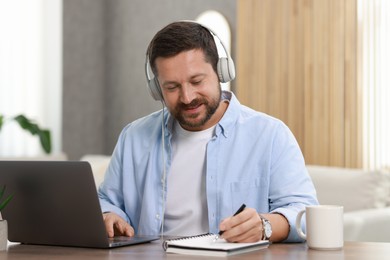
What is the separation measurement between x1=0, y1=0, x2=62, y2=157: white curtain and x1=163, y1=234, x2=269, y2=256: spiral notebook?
13.8 ft

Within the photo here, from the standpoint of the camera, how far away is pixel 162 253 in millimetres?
1712

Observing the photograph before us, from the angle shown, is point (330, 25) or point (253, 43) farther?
point (253, 43)

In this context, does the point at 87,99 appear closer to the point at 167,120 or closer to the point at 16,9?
the point at 16,9

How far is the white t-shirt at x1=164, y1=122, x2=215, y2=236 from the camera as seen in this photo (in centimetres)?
221

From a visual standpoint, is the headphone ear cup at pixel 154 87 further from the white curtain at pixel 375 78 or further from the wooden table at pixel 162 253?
the white curtain at pixel 375 78

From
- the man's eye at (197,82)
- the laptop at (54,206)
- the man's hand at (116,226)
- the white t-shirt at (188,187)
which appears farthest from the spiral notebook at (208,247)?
the man's eye at (197,82)

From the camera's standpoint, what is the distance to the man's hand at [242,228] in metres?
1.75

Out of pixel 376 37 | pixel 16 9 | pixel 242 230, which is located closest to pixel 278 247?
pixel 242 230

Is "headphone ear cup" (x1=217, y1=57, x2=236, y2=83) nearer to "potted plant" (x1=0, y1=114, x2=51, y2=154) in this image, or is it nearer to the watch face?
the watch face

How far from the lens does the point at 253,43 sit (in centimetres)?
474

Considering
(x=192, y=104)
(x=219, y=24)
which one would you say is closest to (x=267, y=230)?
(x=192, y=104)

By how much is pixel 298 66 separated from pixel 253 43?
371 mm

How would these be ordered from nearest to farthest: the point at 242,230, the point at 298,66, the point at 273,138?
the point at 242,230
the point at 273,138
the point at 298,66

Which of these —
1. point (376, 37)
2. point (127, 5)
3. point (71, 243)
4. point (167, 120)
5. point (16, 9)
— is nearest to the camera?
point (71, 243)
